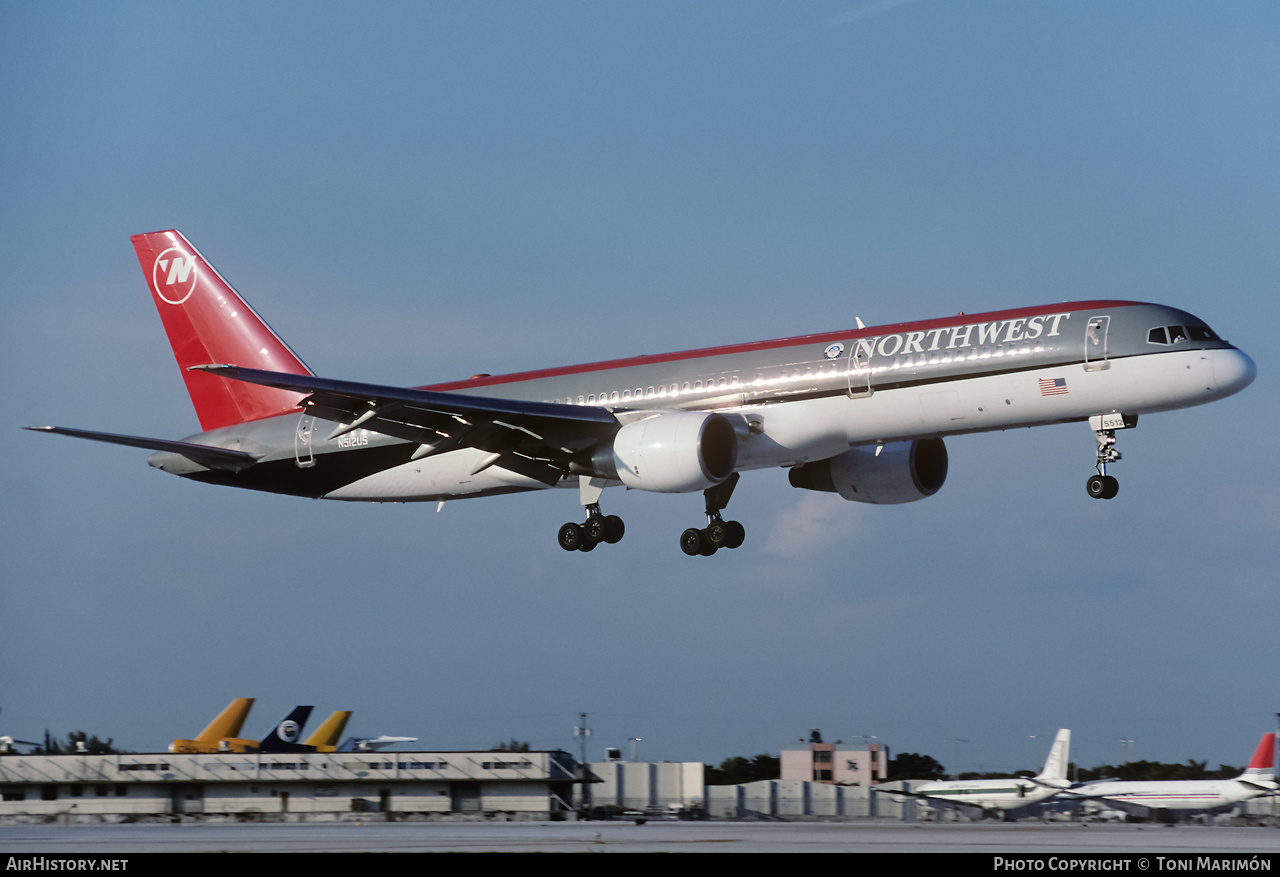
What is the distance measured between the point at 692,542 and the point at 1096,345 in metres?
13.4

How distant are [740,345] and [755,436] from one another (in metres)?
3.09

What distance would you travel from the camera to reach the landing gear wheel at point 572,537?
135 feet

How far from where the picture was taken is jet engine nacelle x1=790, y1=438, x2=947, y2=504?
4253cm

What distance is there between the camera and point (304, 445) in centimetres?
4419

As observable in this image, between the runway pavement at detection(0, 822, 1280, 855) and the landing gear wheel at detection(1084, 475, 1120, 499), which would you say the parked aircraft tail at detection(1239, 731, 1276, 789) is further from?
the landing gear wheel at detection(1084, 475, 1120, 499)

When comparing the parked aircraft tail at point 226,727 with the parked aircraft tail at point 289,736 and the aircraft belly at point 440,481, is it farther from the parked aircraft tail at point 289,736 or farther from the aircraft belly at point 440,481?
the aircraft belly at point 440,481

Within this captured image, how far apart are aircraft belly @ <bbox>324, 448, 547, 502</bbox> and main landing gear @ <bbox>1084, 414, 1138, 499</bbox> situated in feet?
52.3

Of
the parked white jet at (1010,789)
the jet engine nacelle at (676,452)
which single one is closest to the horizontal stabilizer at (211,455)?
the jet engine nacelle at (676,452)

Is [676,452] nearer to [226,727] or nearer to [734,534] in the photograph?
[734,534]

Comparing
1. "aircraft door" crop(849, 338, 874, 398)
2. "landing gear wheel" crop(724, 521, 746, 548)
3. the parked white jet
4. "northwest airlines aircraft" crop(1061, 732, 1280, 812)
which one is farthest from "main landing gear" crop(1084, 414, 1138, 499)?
the parked white jet

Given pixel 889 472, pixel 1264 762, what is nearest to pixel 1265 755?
pixel 1264 762

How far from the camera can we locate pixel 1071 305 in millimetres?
35406
